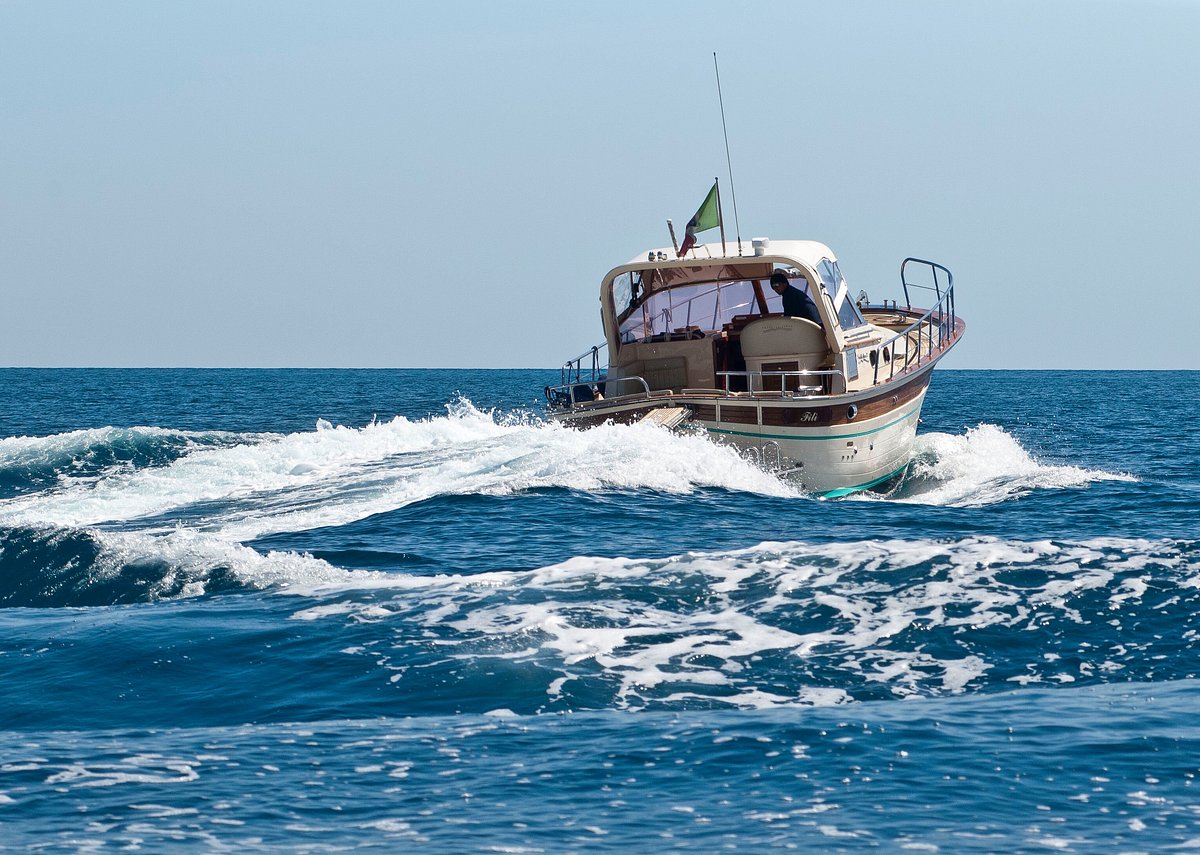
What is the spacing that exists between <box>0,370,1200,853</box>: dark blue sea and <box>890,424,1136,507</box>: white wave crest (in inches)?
47.3

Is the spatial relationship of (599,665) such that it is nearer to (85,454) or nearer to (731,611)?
(731,611)

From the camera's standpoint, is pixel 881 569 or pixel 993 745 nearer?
pixel 993 745

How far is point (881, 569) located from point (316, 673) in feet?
16.7

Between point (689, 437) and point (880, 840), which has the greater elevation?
point (689, 437)

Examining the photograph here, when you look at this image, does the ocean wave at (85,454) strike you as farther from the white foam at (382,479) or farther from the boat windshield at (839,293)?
the boat windshield at (839,293)

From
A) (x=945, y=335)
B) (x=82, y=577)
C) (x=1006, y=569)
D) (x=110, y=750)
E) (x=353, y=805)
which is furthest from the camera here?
(x=945, y=335)

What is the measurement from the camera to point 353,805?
6.21 metres

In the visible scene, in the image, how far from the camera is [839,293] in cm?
1969

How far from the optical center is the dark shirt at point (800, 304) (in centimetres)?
1908

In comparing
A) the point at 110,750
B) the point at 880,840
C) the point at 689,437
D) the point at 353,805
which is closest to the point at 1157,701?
the point at 880,840

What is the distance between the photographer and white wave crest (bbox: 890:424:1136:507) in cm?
1873

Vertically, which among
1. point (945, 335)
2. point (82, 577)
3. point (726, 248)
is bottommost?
point (82, 577)

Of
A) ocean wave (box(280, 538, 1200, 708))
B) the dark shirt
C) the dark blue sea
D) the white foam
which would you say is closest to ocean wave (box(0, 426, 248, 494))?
the white foam

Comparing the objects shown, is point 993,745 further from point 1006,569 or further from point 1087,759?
point 1006,569
